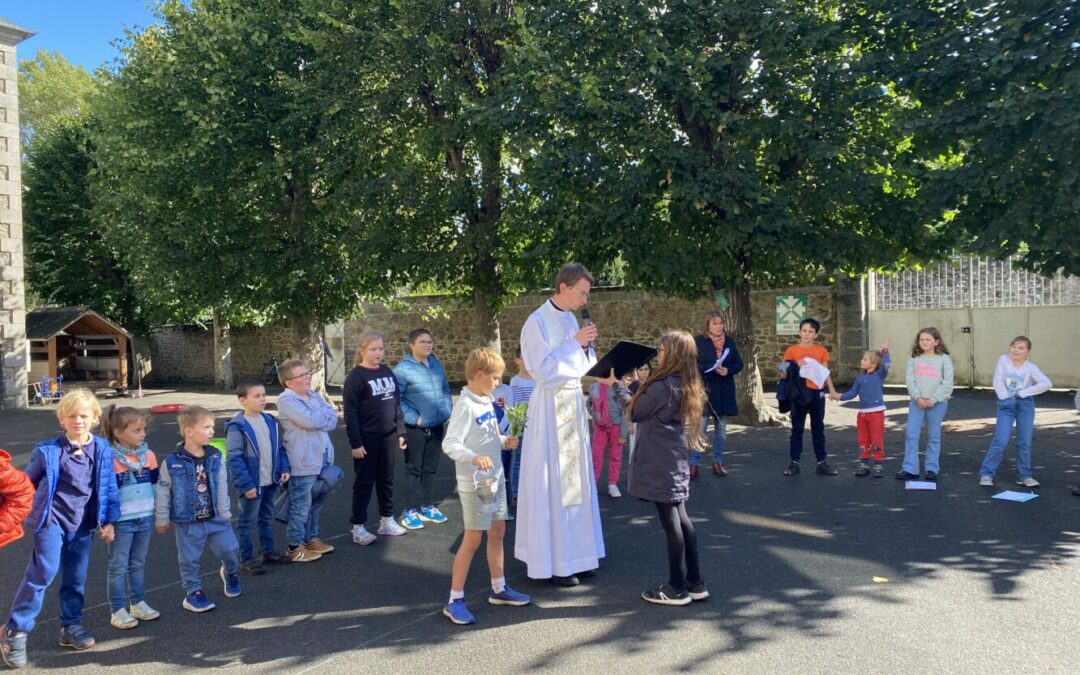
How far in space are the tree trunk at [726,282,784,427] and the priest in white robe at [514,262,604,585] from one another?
830 centimetres

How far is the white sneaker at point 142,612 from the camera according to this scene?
193 inches

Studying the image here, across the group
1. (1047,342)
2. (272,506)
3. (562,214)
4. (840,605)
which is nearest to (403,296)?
(562,214)

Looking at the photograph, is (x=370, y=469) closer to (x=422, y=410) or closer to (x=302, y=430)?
(x=422, y=410)

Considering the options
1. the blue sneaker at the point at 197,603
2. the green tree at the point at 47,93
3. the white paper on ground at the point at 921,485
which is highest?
the green tree at the point at 47,93

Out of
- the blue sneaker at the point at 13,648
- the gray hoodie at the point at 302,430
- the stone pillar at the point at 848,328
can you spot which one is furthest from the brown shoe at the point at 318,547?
the stone pillar at the point at 848,328

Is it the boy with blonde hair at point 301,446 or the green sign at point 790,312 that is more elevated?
the green sign at point 790,312

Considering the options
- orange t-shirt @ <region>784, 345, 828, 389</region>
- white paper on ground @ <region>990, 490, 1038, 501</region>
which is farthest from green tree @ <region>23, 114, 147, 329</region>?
white paper on ground @ <region>990, 490, 1038, 501</region>

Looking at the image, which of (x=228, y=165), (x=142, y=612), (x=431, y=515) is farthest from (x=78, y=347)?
(x=142, y=612)

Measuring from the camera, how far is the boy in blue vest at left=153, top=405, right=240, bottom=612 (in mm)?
4965

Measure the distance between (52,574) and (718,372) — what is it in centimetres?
677

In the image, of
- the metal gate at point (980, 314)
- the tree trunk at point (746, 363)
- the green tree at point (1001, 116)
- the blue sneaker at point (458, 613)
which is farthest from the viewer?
the metal gate at point (980, 314)

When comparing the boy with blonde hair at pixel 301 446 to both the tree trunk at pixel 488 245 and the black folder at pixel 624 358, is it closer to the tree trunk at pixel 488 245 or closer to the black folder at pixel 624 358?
the black folder at pixel 624 358

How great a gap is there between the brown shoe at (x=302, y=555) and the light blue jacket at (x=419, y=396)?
53.7 inches

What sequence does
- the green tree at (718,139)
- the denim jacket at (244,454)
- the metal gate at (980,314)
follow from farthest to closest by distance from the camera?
the metal gate at (980,314) → the green tree at (718,139) → the denim jacket at (244,454)
